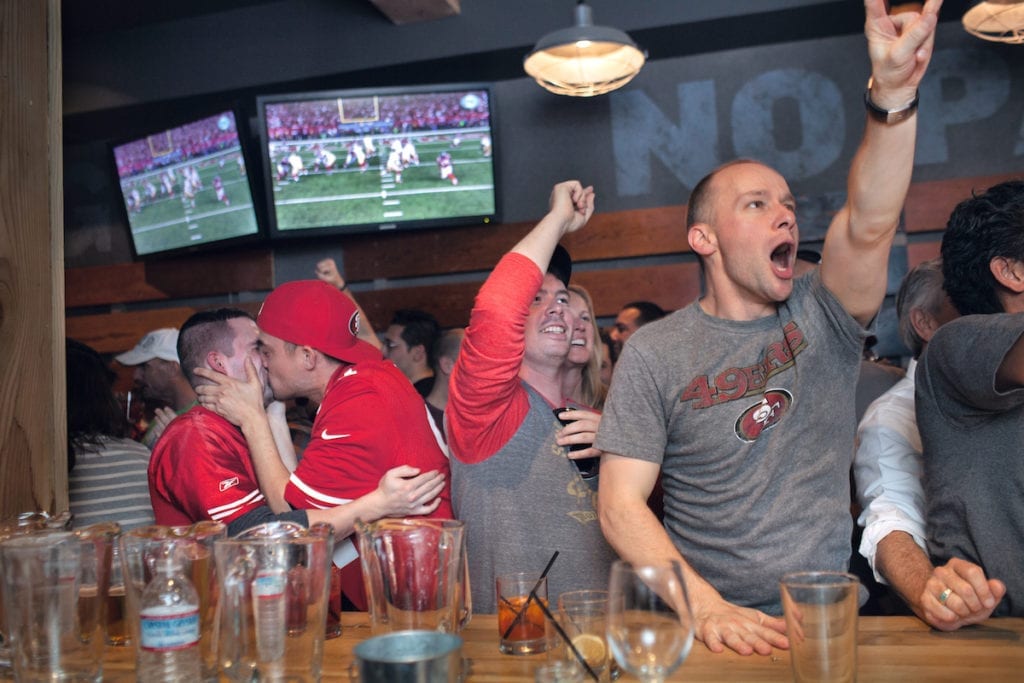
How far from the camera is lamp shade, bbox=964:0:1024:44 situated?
364cm

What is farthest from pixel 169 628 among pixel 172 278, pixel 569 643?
pixel 172 278

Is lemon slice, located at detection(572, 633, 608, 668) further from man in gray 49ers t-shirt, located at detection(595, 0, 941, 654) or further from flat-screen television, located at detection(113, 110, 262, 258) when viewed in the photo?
flat-screen television, located at detection(113, 110, 262, 258)

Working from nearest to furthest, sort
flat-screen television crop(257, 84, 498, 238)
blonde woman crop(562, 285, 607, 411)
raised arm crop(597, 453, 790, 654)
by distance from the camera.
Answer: raised arm crop(597, 453, 790, 654) → blonde woman crop(562, 285, 607, 411) → flat-screen television crop(257, 84, 498, 238)

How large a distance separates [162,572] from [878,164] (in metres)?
1.42

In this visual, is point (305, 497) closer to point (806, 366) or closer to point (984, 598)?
point (806, 366)

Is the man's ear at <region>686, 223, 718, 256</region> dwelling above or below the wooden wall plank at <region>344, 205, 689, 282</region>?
below

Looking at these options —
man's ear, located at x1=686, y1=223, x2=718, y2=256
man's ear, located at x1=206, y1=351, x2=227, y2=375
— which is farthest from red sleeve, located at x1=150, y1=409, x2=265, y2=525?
man's ear, located at x1=686, y1=223, x2=718, y2=256

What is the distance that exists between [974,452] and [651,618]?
1.11 meters

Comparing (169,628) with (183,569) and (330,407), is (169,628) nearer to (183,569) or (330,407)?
(183,569)

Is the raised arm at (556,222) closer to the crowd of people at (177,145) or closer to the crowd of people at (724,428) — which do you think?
the crowd of people at (724,428)

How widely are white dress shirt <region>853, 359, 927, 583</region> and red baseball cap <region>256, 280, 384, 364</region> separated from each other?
1351 millimetres

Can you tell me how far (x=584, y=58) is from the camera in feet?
13.0

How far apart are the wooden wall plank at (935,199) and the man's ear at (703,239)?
9.58 ft

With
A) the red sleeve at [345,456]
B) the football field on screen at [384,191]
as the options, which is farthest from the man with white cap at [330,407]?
the football field on screen at [384,191]
